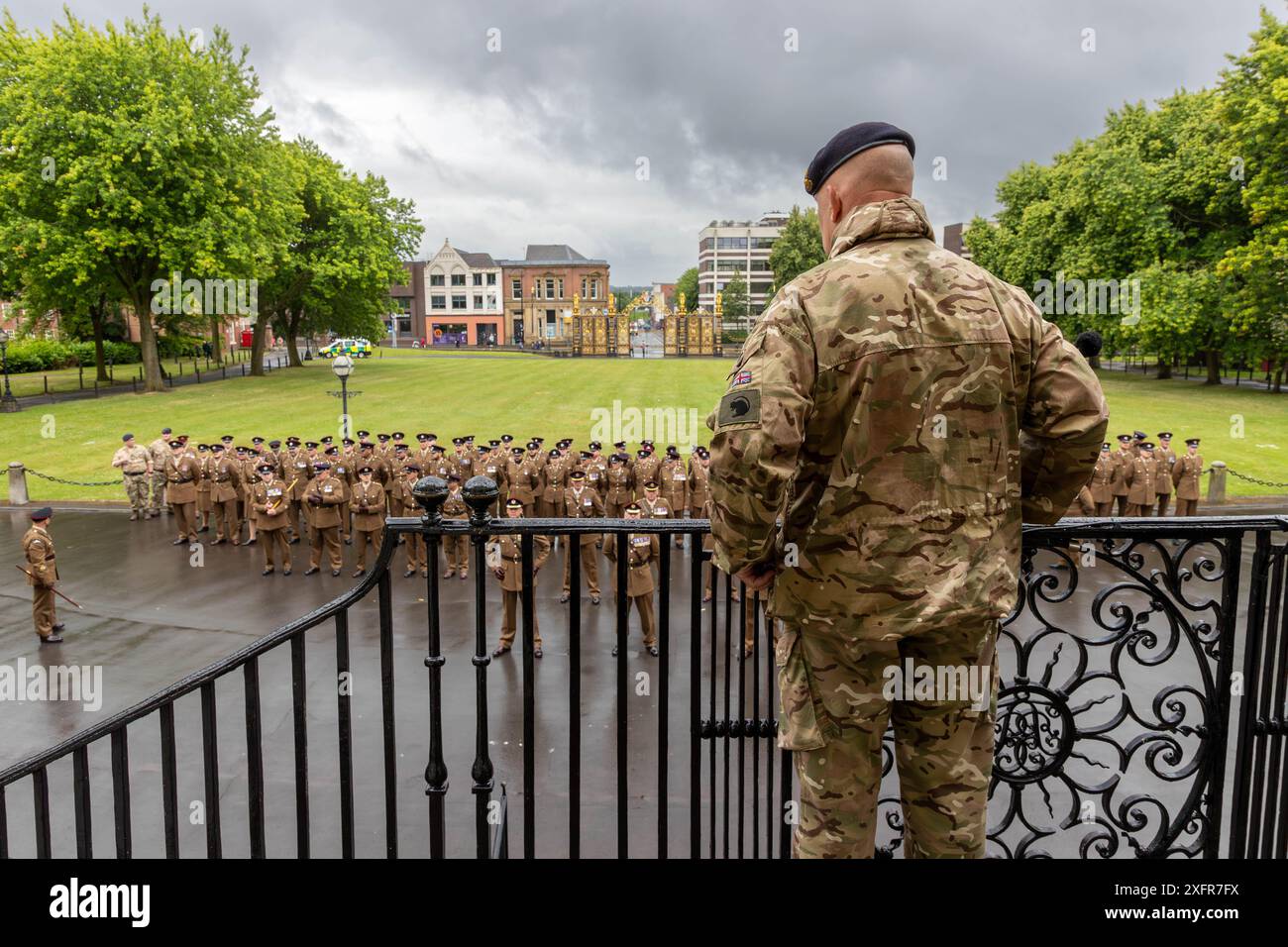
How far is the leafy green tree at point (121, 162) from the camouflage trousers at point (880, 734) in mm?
40129

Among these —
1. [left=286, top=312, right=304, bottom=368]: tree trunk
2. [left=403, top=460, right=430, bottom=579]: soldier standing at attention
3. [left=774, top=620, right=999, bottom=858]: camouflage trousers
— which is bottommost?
[left=403, top=460, right=430, bottom=579]: soldier standing at attention

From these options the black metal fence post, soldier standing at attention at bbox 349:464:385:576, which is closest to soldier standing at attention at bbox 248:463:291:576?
soldier standing at attention at bbox 349:464:385:576

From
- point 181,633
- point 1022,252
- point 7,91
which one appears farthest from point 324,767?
point 1022,252

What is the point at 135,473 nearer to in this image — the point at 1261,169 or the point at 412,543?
the point at 412,543

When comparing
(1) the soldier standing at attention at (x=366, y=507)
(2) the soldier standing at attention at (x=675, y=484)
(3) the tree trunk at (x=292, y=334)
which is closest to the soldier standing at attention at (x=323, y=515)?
(1) the soldier standing at attention at (x=366, y=507)

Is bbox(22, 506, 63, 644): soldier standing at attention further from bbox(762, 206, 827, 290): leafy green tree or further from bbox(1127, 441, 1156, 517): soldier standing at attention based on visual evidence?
bbox(762, 206, 827, 290): leafy green tree

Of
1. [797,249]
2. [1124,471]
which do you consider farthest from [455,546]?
[797,249]

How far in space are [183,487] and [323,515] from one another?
456 cm

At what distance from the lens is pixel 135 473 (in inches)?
754

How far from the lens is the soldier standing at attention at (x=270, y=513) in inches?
583

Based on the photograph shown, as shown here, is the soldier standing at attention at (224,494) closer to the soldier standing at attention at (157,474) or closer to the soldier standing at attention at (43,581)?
the soldier standing at attention at (157,474)

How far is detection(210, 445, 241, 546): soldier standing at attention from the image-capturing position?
1721 cm

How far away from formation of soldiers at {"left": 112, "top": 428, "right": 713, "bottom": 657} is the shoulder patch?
10.2 m
